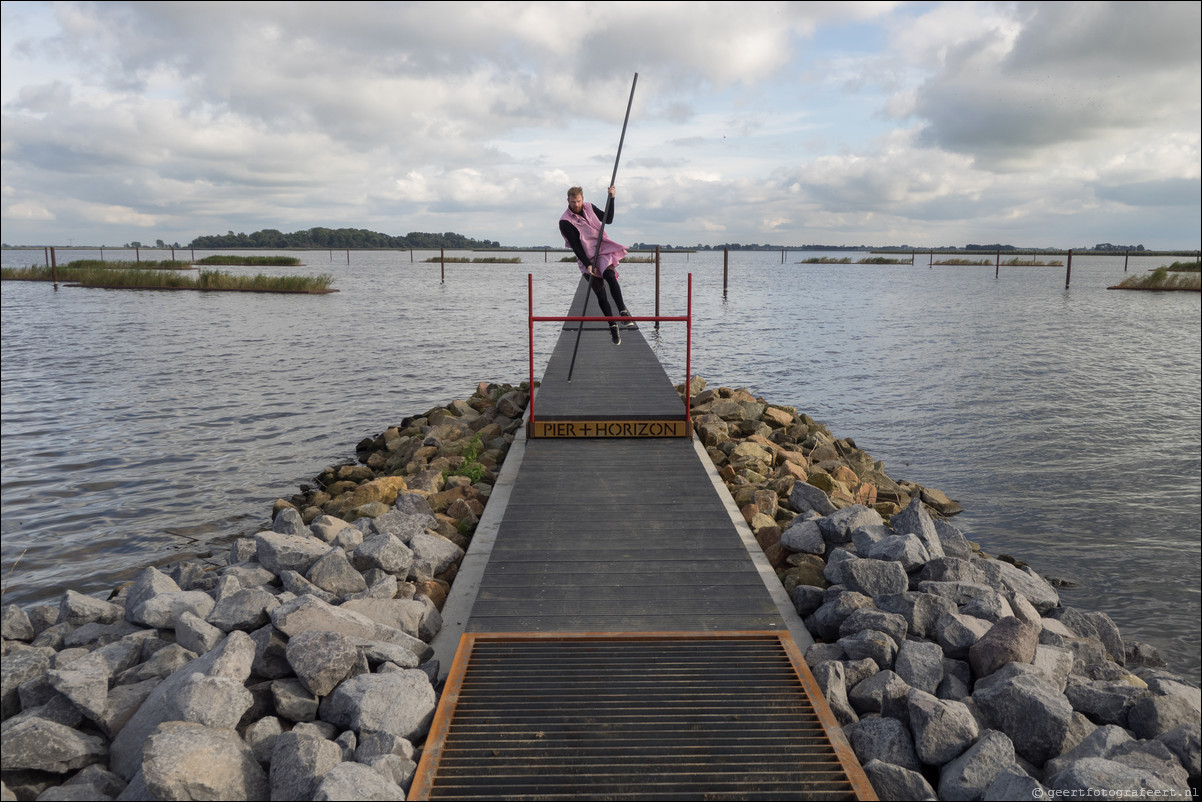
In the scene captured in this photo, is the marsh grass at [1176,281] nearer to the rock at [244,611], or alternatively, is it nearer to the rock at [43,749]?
the rock at [244,611]

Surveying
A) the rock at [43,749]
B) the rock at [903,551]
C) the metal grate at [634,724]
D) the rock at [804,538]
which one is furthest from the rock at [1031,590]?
the rock at [43,749]

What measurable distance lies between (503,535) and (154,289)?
52.2 m

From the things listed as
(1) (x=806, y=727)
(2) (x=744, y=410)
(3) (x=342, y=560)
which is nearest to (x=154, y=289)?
(2) (x=744, y=410)

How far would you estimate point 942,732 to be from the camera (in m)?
3.59

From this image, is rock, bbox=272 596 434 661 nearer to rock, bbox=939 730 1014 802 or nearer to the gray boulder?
the gray boulder

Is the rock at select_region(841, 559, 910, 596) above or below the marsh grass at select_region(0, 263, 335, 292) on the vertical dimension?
below

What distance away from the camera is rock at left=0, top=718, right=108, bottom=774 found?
3.36 meters

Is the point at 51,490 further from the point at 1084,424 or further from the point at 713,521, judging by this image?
the point at 1084,424

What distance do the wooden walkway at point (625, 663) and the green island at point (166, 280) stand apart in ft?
145

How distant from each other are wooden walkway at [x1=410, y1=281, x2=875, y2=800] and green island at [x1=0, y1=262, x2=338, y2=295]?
44076 millimetres

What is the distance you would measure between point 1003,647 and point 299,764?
378cm

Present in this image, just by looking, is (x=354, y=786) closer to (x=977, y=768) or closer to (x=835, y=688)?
(x=835, y=688)

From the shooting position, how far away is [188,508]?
9.64 meters

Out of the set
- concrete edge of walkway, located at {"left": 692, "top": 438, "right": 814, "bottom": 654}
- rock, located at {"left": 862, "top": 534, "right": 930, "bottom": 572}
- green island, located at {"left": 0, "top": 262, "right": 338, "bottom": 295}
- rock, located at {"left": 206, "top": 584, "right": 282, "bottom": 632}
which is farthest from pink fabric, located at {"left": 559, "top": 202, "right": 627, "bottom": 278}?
green island, located at {"left": 0, "top": 262, "right": 338, "bottom": 295}
